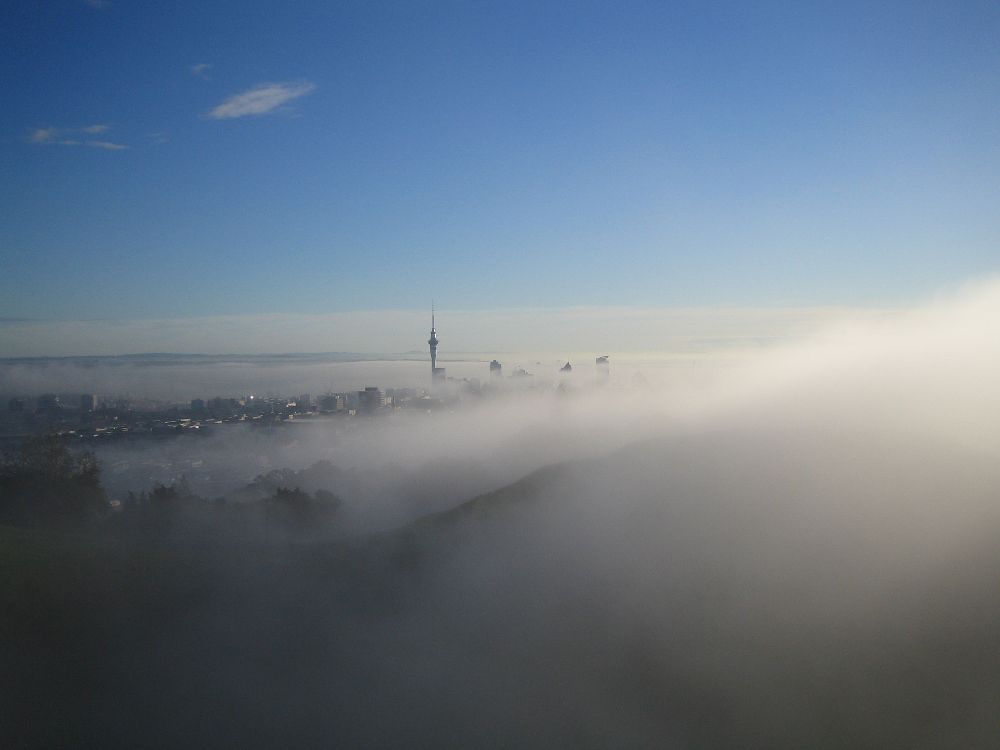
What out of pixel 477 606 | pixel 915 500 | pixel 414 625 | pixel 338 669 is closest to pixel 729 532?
pixel 915 500

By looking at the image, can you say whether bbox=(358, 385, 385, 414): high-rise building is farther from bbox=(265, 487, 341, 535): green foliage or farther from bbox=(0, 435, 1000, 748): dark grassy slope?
bbox=(0, 435, 1000, 748): dark grassy slope

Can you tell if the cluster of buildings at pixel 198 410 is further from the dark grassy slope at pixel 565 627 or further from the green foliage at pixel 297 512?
the dark grassy slope at pixel 565 627

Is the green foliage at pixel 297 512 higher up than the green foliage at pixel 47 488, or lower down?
lower down

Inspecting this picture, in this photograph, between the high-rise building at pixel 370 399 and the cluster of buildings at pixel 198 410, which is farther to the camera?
the high-rise building at pixel 370 399

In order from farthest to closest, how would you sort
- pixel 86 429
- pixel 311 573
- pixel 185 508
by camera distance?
pixel 86 429 < pixel 185 508 < pixel 311 573

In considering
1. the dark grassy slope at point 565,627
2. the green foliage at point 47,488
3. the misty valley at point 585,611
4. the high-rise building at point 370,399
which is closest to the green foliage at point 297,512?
the misty valley at point 585,611

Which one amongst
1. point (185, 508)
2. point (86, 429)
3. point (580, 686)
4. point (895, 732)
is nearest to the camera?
point (895, 732)

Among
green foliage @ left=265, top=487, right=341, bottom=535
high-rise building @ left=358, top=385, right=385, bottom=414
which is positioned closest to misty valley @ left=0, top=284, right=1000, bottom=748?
green foliage @ left=265, top=487, right=341, bottom=535

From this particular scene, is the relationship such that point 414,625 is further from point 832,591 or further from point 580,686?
point 832,591

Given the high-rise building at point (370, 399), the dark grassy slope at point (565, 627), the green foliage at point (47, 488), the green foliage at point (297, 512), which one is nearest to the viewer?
the dark grassy slope at point (565, 627)
